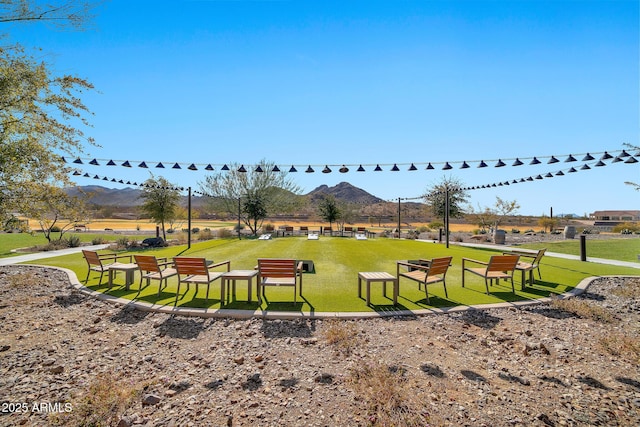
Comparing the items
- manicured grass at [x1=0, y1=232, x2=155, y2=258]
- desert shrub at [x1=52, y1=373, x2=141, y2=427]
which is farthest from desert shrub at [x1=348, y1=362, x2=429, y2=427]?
manicured grass at [x1=0, y1=232, x2=155, y2=258]

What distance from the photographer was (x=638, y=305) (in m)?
6.85

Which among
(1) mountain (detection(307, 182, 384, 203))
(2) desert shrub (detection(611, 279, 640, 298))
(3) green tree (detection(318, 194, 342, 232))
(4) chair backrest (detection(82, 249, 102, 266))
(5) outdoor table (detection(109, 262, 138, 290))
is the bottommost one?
(2) desert shrub (detection(611, 279, 640, 298))

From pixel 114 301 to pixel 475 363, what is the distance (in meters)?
7.03

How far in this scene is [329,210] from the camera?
3350 centimetres

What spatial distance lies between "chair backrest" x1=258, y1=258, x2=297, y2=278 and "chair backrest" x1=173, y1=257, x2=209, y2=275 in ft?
3.78

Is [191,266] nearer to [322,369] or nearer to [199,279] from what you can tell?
[199,279]

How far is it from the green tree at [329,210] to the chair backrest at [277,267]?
26619mm

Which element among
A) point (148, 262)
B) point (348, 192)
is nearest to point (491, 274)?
point (148, 262)

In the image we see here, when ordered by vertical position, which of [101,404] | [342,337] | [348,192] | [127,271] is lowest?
[101,404]

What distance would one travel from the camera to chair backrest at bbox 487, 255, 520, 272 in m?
7.30

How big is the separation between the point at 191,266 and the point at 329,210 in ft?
89.3

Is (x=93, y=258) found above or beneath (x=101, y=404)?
above

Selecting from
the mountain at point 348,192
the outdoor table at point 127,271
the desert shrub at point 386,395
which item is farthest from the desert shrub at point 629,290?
the mountain at point 348,192

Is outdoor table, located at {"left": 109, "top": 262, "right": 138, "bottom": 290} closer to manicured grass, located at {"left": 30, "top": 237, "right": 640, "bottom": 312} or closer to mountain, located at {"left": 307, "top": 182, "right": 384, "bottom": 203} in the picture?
manicured grass, located at {"left": 30, "top": 237, "right": 640, "bottom": 312}
